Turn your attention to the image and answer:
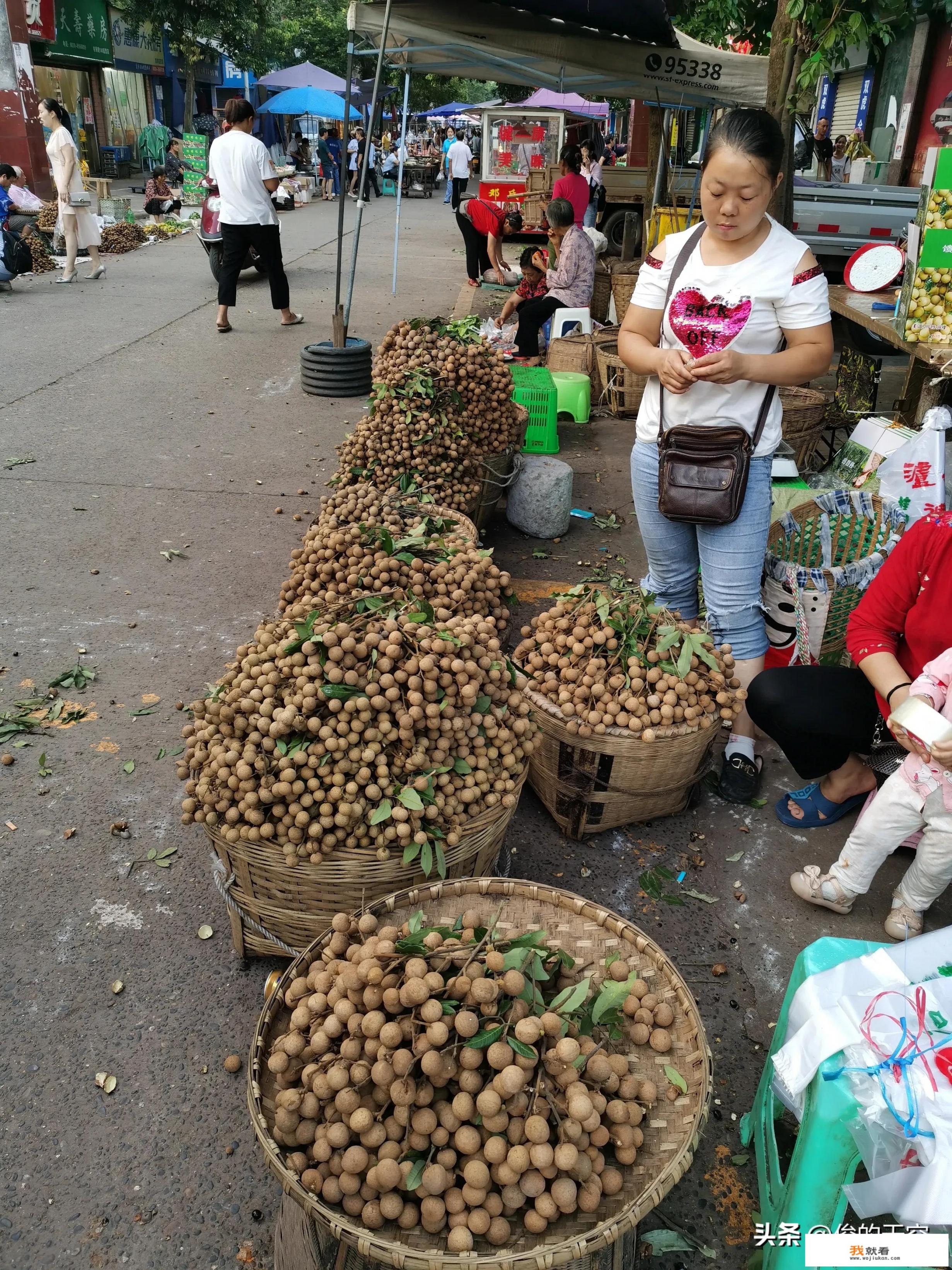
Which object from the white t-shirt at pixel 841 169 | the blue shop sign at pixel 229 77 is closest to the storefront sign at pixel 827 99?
the white t-shirt at pixel 841 169

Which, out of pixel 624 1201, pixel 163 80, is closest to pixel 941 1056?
pixel 624 1201

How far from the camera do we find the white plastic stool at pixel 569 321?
8406mm

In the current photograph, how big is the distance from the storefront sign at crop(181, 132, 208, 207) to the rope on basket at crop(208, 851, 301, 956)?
Answer: 72.9ft

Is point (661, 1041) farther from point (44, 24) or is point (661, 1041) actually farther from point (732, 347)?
point (44, 24)

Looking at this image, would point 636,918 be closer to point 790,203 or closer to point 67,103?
point 790,203

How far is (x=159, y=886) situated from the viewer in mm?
3008

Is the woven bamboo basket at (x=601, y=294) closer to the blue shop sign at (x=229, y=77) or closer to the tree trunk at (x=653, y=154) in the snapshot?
the tree trunk at (x=653, y=154)

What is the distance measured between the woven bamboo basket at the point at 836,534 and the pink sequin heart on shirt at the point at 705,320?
1.04 metres

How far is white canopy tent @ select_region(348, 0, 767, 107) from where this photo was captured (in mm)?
7461

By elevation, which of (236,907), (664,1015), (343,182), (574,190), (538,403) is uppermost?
(574,190)

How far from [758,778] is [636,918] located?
2.89 ft

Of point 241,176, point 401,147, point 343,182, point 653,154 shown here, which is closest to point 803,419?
point 343,182

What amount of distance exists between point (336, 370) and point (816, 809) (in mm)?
6224

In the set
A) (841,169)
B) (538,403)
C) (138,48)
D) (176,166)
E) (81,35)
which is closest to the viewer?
(538,403)
